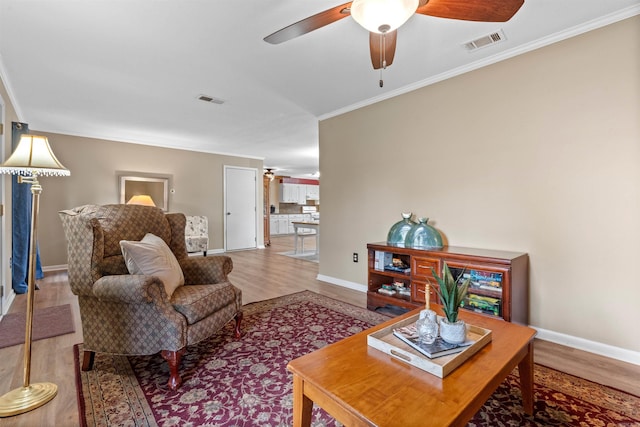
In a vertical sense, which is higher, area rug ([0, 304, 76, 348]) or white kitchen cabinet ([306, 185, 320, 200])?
white kitchen cabinet ([306, 185, 320, 200])

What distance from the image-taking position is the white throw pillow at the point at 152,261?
6.35 feet

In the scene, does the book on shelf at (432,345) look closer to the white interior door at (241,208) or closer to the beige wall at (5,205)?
the beige wall at (5,205)

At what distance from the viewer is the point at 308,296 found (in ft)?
11.4

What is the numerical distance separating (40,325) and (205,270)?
1.66 m

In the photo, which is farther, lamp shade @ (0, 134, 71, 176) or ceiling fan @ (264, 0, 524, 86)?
lamp shade @ (0, 134, 71, 176)

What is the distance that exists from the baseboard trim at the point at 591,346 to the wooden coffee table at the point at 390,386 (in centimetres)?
132

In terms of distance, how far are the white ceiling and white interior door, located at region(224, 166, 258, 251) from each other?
2.85m

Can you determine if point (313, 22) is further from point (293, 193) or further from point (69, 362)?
point (293, 193)

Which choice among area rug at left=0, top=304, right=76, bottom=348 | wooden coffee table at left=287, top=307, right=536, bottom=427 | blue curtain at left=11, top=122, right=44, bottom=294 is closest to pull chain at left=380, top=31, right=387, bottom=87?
wooden coffee table at left=287, top=307, right=536, bottom=427

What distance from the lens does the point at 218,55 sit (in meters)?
2.56

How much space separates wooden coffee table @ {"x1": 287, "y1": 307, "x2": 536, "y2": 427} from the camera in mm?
910

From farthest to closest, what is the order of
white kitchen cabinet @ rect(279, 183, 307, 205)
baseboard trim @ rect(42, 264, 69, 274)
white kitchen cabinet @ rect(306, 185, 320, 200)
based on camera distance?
white kitchen cabinet @ rect(306, 185, 320, 200) → white kitchen cabinet @ rect(279, 183, 307, 205) → baseboard trim @ rect(42, 264, 69, 274)

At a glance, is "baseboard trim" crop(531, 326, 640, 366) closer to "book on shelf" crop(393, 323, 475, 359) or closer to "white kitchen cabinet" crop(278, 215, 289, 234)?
"book on shelf" crop(393, 323, 475, 359)

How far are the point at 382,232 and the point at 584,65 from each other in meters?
2.26
